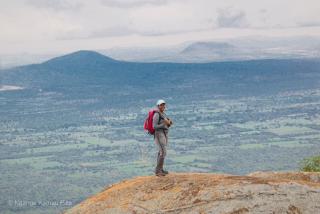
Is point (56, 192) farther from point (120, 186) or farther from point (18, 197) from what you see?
point (120, 186)

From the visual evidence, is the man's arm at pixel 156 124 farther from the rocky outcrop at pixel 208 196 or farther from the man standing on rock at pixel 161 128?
the rocky outcrop at pixel 208 196

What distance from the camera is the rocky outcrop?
869 inches

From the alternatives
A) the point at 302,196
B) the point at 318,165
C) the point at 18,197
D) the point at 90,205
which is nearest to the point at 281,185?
the point at 302,196

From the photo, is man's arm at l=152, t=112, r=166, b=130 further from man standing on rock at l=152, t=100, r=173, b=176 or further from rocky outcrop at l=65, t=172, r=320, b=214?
rocky outcrop at l=65, t=172, r=320, b=214

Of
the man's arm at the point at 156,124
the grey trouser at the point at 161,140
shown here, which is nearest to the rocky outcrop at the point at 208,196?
the grey trouser at the point at 161,140

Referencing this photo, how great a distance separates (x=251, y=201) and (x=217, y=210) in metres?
1.18

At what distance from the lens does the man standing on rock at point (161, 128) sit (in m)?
25.0

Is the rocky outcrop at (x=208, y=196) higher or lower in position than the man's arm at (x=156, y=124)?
lower

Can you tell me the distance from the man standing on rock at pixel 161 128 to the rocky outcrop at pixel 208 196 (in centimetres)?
81

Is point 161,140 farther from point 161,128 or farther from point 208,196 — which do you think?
point 208,196

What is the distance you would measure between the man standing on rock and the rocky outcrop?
811mm

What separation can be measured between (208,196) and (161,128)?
12.4ft

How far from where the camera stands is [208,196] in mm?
22672

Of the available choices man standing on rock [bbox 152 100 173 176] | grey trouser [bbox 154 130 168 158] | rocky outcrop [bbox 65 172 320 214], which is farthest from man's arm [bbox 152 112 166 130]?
rocky outcrop [bbox 65 172 320 214]
